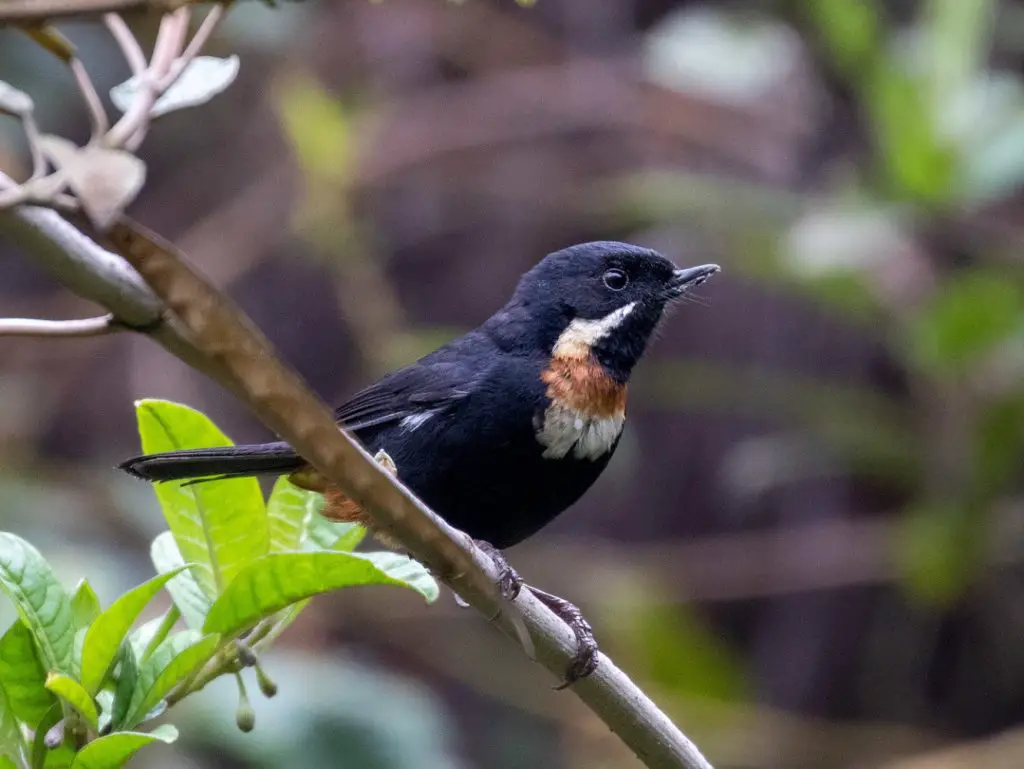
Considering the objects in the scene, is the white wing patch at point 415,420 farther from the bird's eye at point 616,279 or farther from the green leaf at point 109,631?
the green leaf at point 109,631

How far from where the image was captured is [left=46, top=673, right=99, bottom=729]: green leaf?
1186mm

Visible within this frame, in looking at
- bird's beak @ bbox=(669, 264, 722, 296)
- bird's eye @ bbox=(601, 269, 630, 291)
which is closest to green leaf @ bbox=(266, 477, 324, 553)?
bird's eye @ bbox=(601, 269, 630, 291)

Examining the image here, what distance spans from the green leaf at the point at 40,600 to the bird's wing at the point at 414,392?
1094mm

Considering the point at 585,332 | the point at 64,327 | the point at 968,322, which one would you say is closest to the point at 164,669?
the point at 64,327

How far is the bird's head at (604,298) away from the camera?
250 centimetres

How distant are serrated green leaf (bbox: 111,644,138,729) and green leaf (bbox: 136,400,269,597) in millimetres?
169

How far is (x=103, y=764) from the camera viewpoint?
119 centimetres

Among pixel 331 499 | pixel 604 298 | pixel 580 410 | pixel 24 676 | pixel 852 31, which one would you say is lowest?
pixel 24 676

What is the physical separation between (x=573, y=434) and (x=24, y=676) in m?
1.22

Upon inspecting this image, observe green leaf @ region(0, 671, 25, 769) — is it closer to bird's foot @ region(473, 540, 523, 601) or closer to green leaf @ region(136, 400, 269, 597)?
green leaf @ region(136, 400, 269, 597)

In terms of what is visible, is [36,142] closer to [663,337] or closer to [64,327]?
[64,327]

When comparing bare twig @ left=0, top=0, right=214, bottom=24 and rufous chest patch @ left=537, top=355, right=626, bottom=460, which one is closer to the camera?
bare twig @ left=0, top=0, right=214, bottom=24

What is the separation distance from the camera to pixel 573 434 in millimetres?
2305

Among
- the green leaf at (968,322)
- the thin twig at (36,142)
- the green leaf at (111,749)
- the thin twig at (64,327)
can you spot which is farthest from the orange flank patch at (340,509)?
the green leaf at (968,322)
